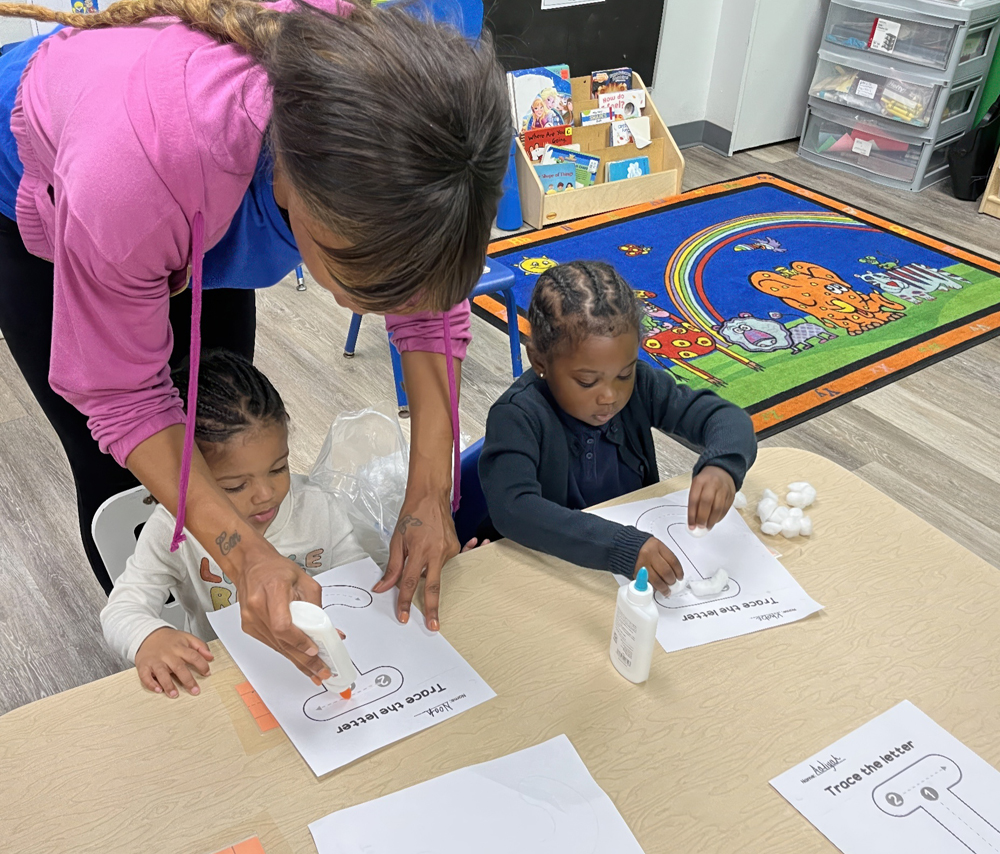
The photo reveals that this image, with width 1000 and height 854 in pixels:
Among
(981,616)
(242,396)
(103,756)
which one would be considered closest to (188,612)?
(242,396)

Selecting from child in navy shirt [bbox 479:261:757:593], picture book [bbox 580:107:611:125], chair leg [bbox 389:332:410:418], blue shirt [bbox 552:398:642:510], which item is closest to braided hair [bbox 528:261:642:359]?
child in navy shirt [bbox 479:261:757:593]

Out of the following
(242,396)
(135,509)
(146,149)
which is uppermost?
(146,149)

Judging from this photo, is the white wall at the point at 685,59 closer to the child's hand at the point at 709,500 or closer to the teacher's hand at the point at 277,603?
the child's hand at the point at 709,500

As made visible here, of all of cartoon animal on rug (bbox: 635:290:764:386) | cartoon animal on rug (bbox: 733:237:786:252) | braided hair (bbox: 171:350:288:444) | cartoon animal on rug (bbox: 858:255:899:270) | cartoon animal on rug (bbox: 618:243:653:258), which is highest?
braided hair (bbox: 171:350:288:444)

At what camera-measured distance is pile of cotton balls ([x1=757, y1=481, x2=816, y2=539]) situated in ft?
3.42

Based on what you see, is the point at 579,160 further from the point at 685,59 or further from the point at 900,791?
the point at 900,791

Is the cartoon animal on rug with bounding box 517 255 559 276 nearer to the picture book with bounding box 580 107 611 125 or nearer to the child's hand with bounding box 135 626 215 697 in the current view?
the picture book with bounding box 580 107 611 125

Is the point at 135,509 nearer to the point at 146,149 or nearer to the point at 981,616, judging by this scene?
the point at 146,149

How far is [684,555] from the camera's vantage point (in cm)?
101

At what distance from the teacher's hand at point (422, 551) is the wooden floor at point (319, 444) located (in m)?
0.91

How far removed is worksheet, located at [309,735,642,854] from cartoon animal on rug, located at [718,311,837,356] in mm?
2075

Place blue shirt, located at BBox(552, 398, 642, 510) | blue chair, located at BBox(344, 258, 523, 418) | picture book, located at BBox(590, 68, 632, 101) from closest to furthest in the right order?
blue shirt, located at BBox(552, 398, 642, 510) → blue chair, located at BBox(344, 258, 523, 418) → picture book, located at BBox(590, 68, 632, 101)

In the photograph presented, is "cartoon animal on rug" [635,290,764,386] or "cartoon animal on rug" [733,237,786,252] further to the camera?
"cartoon animal on rug" [733,237,786,252]

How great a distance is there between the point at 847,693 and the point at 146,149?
31.5 inches
